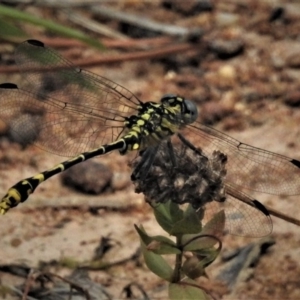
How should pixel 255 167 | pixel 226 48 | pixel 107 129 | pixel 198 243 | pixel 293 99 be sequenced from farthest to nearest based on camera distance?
pixel 226 48, pixel 293 99, pixel 107 129, pixel 255 167, pixel 198 243

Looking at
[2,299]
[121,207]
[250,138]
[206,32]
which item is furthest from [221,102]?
[2,299]

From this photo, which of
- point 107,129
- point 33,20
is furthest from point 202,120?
point 107,129

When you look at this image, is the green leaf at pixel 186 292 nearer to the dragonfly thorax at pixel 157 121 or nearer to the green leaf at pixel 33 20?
the dragonfly thorax at pixel 157 121

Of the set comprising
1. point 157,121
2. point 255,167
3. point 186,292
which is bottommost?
point 186,292

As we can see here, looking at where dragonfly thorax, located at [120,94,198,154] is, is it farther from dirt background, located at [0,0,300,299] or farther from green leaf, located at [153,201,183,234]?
dirt background, located at [0,0,300,299]

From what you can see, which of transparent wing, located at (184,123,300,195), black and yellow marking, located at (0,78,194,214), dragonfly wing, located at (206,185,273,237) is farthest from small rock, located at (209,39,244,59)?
dragonfly wing, located at (206,185,273,237)

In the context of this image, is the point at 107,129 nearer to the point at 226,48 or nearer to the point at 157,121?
the point at 157,121

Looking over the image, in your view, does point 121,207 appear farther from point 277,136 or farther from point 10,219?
point 277,136
